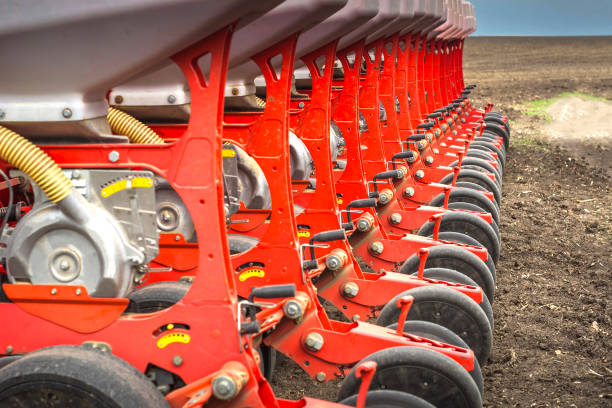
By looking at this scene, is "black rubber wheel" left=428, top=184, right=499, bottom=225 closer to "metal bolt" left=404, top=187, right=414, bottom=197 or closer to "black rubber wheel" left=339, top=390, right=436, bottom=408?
"metal bolt" left=404, top=187, right=414, bottom=197

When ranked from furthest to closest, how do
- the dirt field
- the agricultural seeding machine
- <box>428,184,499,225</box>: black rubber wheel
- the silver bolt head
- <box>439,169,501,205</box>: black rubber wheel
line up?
<box>439,169,501,205</box>: black rubber wheel → <box>428,184,499,225</box>: black rubber wheel → the silver bolt head → the dirt field → the agricultural seeding machine

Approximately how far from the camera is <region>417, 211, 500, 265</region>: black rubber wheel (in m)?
5.47

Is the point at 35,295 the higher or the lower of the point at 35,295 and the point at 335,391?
the higher

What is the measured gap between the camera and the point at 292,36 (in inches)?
150

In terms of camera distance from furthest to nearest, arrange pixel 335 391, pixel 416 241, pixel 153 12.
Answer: pixel 416 241 < pixel 335 391 < pixel 153 12

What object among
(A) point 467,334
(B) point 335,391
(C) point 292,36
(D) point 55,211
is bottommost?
(B) point 335,391

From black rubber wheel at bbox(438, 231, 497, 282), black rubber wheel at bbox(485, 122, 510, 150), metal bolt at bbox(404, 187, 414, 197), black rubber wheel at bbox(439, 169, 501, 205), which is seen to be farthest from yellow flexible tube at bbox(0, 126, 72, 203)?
black rubber wheel at bbox(485, 122, 510, 150)

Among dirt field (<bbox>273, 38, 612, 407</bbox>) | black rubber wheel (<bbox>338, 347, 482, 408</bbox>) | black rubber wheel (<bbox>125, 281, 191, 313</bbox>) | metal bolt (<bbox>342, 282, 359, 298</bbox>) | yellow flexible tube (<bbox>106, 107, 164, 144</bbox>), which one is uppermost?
yellow flexible tube (<bbox>106, 107, 164, 144</bbox>)

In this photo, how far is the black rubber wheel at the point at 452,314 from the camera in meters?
3.86

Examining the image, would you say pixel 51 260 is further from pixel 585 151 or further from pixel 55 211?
pixel 585 151

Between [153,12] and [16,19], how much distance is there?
48 centimetres

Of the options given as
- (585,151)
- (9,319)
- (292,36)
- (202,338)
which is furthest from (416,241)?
(585,151)

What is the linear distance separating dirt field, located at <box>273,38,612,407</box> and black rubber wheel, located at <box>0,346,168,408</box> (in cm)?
166

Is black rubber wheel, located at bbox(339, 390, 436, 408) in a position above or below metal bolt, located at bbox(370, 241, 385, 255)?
above
